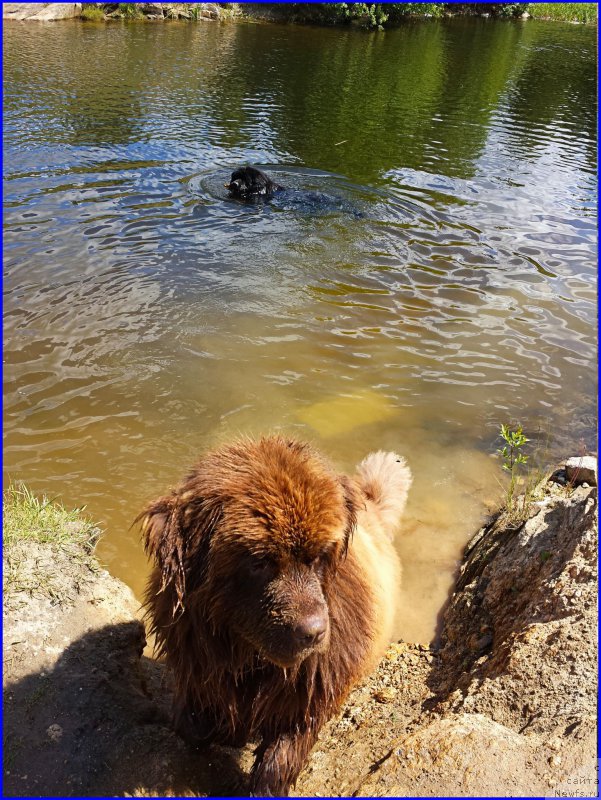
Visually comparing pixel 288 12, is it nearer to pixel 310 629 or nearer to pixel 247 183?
pixel 247 183

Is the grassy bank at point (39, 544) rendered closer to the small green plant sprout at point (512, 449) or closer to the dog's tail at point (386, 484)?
the dog's tail at point (386, 484)

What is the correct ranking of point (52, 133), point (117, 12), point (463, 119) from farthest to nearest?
point (117, 12) < point (463, 119) < point (52, 133)

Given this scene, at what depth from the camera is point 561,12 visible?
39.8m

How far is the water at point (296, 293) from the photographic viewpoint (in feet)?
18.5

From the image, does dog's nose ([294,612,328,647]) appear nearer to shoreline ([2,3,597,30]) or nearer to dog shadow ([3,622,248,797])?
dog shadow ([3,622,248,797])

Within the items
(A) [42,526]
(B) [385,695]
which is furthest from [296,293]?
(B) [385,695]

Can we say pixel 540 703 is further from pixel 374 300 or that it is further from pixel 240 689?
pixel 374 300

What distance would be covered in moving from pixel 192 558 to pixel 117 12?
36843 millimetres

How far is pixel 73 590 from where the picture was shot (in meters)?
3.49

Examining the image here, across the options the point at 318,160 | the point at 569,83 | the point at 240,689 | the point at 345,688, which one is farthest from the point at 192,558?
A: the point at 569,83

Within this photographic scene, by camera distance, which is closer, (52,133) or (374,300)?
(374,300)

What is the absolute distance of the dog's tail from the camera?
4320 millimetres

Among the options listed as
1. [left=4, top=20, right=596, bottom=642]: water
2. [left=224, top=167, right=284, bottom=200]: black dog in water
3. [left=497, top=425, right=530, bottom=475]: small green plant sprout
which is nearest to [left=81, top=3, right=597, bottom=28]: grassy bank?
[left=4, top=20, right=596, bottom=642]: water

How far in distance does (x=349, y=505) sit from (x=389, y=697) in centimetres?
155
